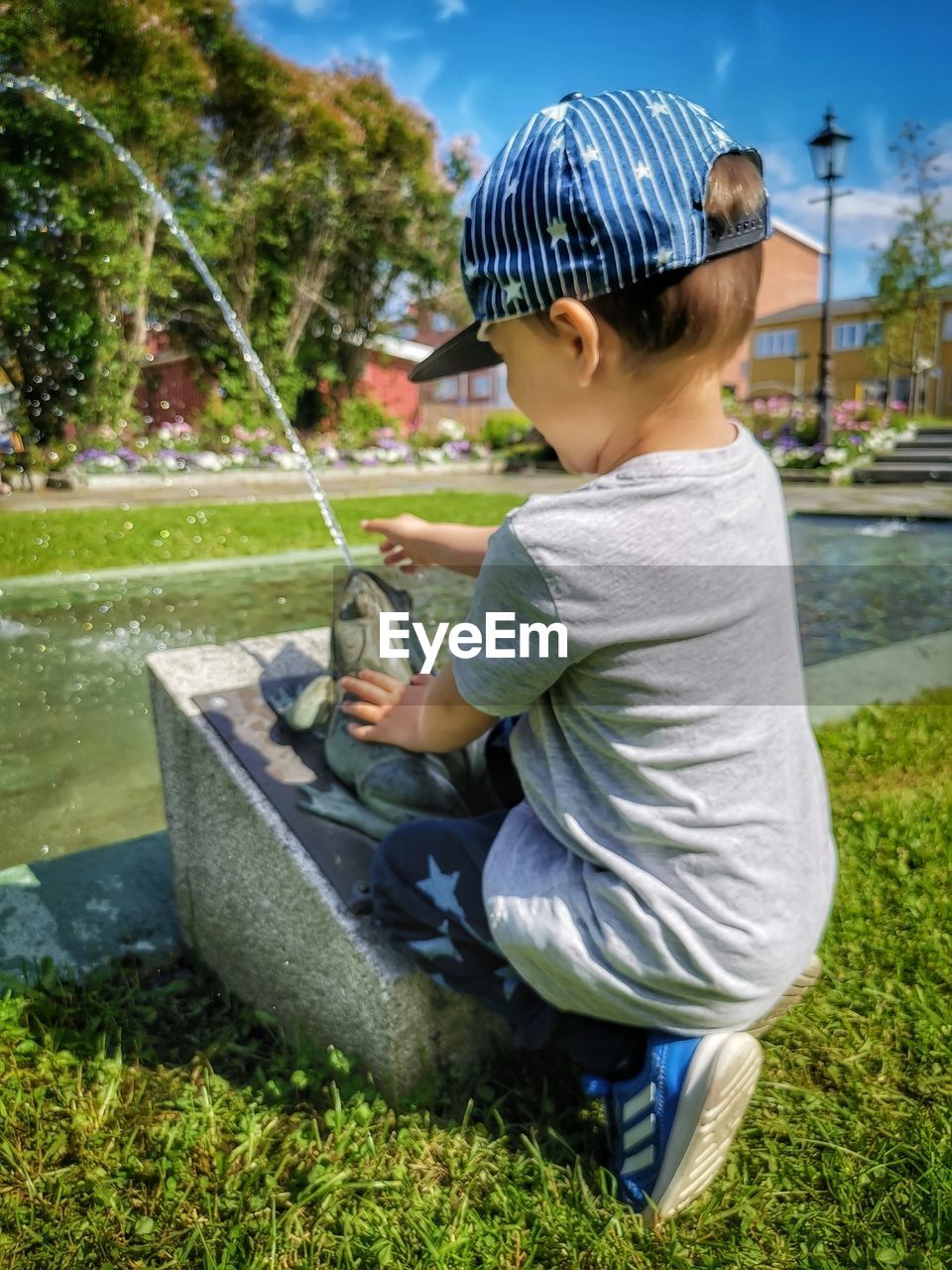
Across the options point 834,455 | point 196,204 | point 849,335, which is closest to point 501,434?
point 196,204

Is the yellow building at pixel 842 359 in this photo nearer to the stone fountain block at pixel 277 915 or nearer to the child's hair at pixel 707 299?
the stone fountain block at pixel 277 915

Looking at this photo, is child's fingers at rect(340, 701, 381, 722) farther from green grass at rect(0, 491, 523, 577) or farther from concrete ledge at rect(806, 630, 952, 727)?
green grass at rect(0, 491, 523, 577)

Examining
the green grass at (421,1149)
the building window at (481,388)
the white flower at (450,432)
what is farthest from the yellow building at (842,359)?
the green grass at (421,1149)

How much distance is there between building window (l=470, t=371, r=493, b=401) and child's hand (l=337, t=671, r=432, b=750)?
34.7 metres

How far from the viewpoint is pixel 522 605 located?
1.08 metres

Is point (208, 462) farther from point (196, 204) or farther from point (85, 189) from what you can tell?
point (196, 204)

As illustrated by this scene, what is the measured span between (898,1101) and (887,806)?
3.20 ft

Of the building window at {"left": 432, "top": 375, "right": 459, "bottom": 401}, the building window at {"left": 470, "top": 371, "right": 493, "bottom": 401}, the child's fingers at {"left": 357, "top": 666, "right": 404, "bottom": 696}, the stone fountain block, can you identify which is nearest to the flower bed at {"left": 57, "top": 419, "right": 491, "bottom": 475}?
the stone fountain block

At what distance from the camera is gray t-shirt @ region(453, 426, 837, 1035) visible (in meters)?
1.05

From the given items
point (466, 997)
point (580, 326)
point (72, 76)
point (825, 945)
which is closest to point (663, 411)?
point (580, 326)

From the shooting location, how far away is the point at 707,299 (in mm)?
1046

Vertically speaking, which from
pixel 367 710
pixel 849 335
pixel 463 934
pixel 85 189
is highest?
pixel 85 189

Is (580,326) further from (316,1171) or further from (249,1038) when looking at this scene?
(249,1038)

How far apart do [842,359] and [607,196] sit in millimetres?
39796
